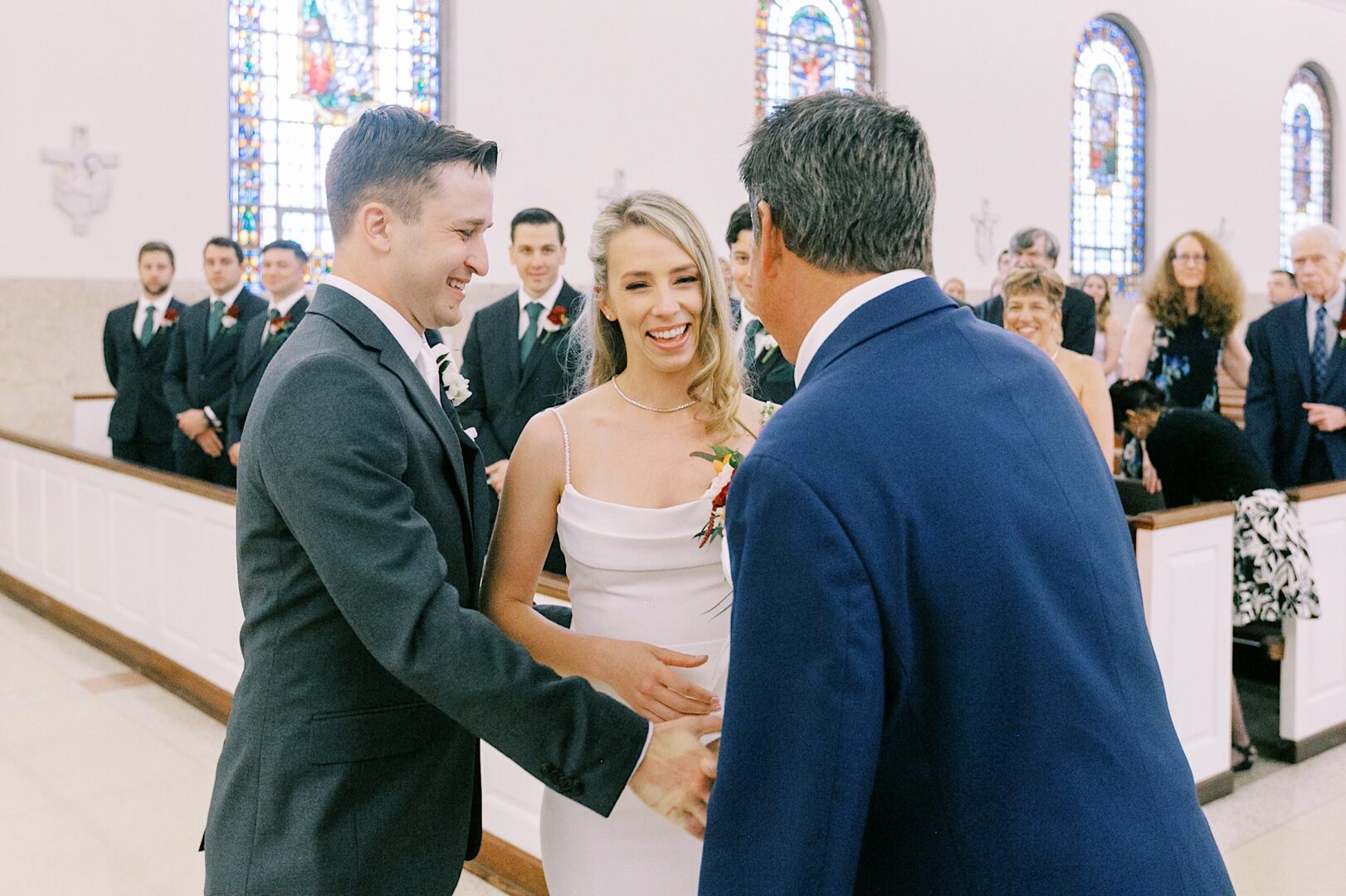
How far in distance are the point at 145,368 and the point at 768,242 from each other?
802cm

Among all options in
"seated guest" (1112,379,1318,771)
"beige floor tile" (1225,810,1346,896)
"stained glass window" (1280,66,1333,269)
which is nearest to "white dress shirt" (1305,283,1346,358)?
"seated guest" (1112,379,1318,771)

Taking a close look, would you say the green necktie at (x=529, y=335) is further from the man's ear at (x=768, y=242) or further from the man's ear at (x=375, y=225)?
the man's ear at (x=768, y=242)

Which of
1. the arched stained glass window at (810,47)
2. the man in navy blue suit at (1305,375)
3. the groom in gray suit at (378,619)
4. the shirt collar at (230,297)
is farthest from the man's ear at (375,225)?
the arched stained glass window at (810,47)

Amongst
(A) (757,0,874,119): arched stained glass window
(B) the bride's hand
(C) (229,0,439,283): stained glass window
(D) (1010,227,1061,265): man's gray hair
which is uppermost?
(A) (757,0,874,119): arched stained glass window

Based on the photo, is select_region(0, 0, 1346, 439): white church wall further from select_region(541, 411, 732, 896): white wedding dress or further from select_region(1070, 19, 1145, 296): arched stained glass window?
select_region(541, 411, 732, 896): white wedding dress

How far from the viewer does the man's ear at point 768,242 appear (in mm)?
1440

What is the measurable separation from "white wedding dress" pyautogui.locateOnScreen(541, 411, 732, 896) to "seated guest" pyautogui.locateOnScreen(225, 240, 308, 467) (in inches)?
203

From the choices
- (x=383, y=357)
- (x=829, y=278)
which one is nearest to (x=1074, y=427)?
(x=829, y=278)

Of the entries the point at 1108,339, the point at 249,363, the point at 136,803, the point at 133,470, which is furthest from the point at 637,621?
the point at 1108,339

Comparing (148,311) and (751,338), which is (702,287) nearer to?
(751,338)

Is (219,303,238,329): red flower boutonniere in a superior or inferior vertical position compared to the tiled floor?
superior

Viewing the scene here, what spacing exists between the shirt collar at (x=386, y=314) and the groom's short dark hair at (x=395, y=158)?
9 centimetres

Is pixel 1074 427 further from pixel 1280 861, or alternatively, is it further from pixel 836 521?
pixel 1280 861

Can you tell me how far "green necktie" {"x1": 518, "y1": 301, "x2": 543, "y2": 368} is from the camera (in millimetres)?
5832
